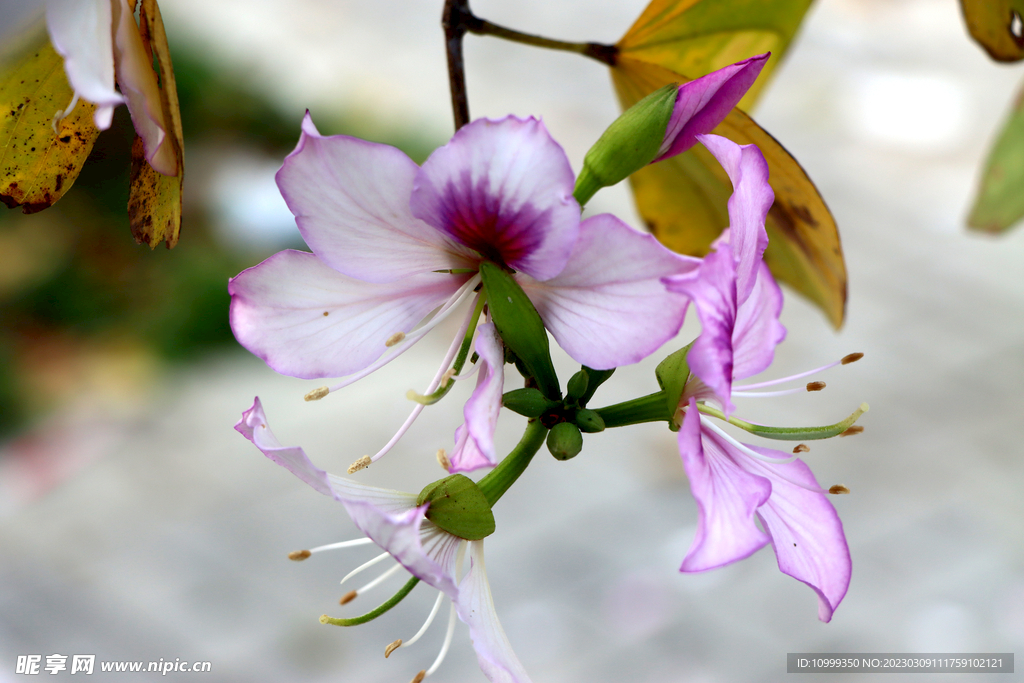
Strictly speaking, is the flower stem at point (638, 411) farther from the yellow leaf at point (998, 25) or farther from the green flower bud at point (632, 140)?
the yellow leaf at point (998, 25)

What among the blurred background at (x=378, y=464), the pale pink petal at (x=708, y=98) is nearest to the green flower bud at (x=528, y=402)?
the pale pink petal at (x=708, y=98)

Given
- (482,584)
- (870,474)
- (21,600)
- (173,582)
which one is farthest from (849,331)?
(482,584)

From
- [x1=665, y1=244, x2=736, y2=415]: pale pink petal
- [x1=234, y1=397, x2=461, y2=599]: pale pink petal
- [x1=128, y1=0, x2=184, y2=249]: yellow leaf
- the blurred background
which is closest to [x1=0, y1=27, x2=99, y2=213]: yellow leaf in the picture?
[x1=128, y1=0, x2=184, y2=249]: yellow leaf

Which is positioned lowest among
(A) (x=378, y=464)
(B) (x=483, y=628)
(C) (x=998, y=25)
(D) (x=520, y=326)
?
(A) (x=378, y=464)

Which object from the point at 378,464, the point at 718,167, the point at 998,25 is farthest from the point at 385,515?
the point at 378,464

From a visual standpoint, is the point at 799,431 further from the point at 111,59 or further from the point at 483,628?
the point at 111,59

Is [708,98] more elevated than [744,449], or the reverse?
[708,98]
